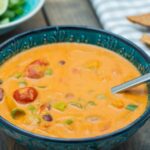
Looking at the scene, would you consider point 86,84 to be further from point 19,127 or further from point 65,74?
point 19,127

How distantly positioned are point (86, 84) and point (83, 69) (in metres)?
0.08

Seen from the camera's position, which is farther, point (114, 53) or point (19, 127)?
point (114, 53)

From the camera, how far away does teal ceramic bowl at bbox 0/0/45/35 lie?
Result: 1600mm

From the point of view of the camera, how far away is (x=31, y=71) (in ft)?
4.54

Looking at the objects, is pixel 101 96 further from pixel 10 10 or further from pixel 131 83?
pixel 10 10

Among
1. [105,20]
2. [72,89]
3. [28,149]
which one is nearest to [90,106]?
[72,89]

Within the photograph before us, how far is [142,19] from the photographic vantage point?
173cm

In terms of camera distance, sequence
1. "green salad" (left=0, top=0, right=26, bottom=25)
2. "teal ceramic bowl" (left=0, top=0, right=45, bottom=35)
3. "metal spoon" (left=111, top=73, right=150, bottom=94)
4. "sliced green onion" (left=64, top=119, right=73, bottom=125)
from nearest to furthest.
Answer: "sliced green onion" (left=64, top=119, right=73, bottom=125) < "metal spoon" (left=111, top=73, right=150, bottom=94) < "teal ceramic bowl" (left=0, top=0, right=45, bottom=35) < "green salad" (left=0, top=0, right=26, bottom=25)

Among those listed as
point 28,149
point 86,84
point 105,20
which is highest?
point 105,20

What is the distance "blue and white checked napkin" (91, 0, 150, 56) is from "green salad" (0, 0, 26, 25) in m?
0.29

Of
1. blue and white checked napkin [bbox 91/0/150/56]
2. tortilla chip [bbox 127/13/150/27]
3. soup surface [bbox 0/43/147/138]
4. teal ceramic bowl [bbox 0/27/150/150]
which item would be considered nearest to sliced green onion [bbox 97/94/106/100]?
soup surface [bbox 0/43/147/138]

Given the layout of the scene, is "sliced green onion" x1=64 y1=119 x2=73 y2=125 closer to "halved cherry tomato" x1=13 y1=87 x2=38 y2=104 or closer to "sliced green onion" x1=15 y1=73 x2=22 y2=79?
"halved cherry tomato" x1=13 y1=87 x2=38 y2=104

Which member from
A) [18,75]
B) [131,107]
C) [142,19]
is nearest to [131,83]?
[131,107]

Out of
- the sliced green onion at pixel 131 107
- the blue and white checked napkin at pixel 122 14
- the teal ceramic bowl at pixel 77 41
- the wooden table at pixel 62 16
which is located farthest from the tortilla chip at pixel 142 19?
the sliced green onion at pixel 131 107
